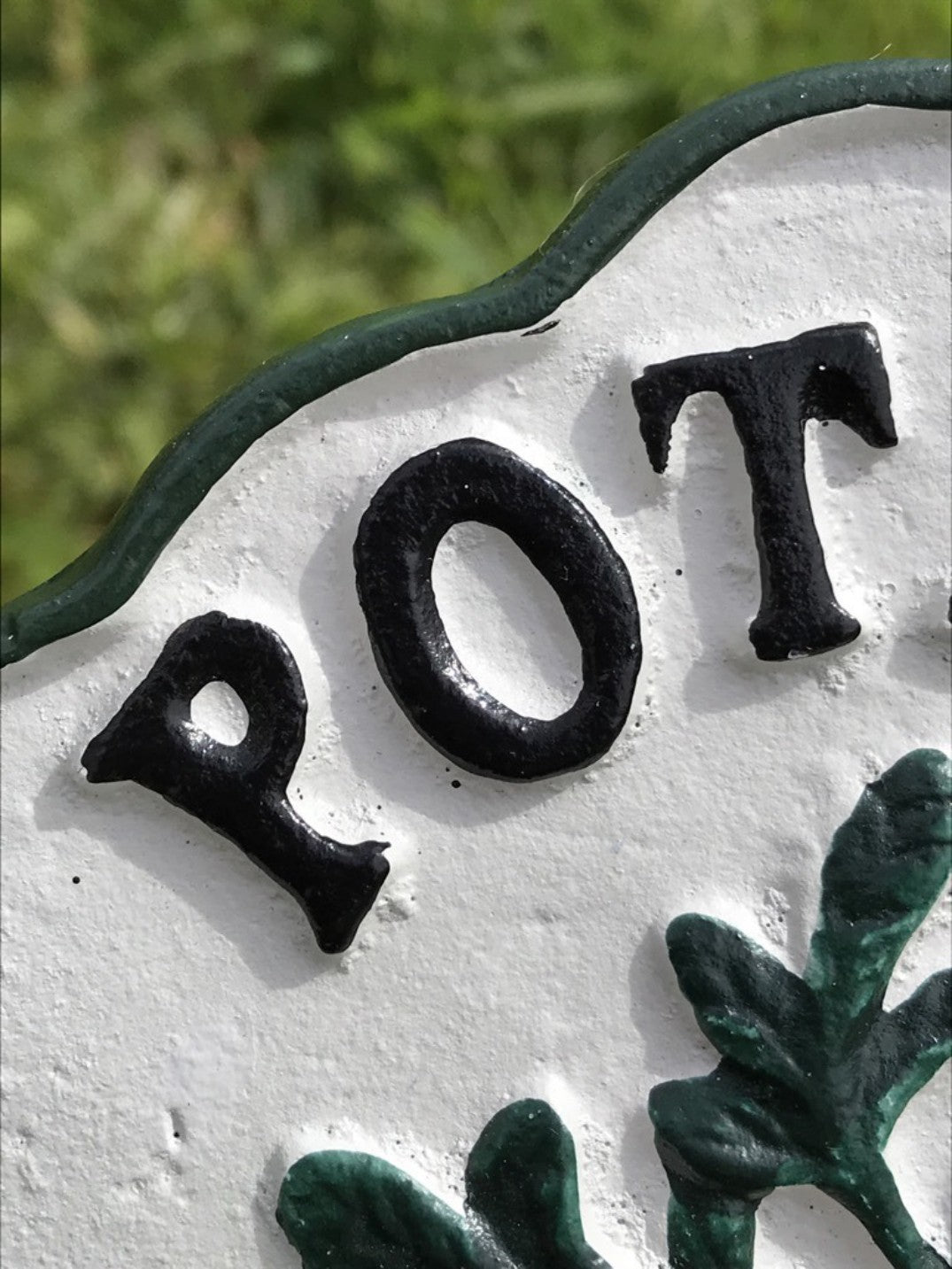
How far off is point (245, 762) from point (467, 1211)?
30cm

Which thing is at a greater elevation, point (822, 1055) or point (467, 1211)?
point (822, 1055)

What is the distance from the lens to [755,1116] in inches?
30.7

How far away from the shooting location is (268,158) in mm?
1662

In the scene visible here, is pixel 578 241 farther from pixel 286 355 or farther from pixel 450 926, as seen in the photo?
pixel 450 926

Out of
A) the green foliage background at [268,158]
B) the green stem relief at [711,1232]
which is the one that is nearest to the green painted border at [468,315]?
the green stem relief at [711,1232]

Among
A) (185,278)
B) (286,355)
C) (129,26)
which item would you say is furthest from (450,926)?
(129,26)

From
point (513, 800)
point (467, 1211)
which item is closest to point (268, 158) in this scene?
point (513, 800)

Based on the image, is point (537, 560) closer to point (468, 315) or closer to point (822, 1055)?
point (468, 315)

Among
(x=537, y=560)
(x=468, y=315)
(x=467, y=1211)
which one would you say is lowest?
(x=467, y=1211)

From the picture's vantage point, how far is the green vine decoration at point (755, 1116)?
780mm

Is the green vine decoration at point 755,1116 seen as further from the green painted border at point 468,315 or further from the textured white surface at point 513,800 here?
the green painted border at point 468,315

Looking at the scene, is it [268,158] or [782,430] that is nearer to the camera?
[782,430]

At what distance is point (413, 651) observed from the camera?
778mm

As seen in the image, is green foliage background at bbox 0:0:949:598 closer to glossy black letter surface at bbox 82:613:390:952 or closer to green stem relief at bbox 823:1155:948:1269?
glossy black letter surface at bbox 82:613:390:952
